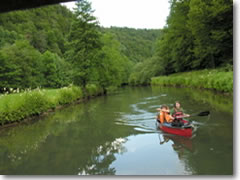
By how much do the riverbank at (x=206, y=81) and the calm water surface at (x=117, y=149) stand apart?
5135mm

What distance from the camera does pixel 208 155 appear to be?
21.2 ft

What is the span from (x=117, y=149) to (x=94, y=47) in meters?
21.8

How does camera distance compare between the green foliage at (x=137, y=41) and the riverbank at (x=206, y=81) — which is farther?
the green foliage at (x=137, y=41)

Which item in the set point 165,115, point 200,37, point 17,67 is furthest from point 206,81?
point 17,67

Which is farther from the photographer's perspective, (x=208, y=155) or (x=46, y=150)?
(x=46, y=150)

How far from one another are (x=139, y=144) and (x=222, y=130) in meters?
3.36

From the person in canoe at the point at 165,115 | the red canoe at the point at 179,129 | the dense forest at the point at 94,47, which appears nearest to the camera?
the red canoe at the point at 179,129

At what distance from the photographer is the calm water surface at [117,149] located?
5973 millimetres

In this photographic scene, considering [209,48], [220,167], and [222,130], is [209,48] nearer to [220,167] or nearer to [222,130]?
[222,130]

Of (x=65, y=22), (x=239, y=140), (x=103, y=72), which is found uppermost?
(x=65, y=22)

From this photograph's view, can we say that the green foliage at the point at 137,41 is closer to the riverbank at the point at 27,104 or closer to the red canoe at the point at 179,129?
the riverbank at the point at 27,104

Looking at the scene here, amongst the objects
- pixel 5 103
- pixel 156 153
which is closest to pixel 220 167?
pixel 156 153

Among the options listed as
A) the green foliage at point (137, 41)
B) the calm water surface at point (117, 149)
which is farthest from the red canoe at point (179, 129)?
the green foliage at point (137, 41)

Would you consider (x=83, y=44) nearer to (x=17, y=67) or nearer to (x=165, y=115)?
(x=17, y=67)
